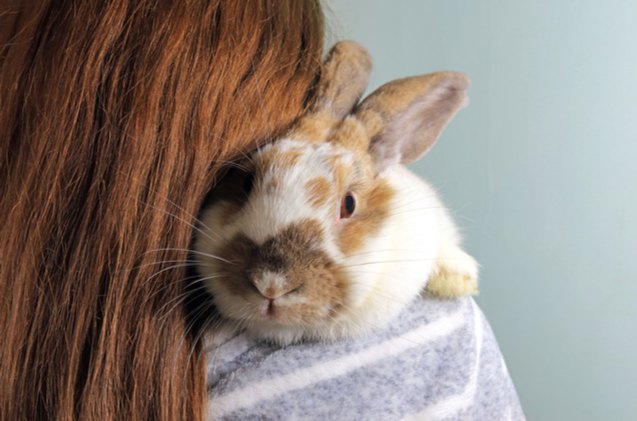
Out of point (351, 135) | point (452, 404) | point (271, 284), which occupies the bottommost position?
point (452, 404)

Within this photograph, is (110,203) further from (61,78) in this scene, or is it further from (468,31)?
(468,31)

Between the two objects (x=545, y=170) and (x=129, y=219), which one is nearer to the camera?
(x=129, y=219)

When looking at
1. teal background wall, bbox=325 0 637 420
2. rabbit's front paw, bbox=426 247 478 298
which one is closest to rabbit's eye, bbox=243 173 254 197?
rabbit's front paw, bbox=426 247 478 298

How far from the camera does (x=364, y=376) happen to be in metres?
0.68

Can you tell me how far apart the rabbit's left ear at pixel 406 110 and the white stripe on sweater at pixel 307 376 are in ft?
0.69

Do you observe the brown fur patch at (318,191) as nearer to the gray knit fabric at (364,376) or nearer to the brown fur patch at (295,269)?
the brown fur patch at (295,269)

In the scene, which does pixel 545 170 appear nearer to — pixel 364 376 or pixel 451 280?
pixel 451 280

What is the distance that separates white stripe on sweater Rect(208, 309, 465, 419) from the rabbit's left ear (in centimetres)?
21

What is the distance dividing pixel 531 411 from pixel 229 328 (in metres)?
1.06

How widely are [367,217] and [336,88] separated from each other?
16cm

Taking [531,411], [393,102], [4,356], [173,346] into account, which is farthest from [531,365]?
[4,356]

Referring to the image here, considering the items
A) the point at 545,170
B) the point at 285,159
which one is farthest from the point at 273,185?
the point at 545,170

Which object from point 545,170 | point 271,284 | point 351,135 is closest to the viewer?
point 271,284

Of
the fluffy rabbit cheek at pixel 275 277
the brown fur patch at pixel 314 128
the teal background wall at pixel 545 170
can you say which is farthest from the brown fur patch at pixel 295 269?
the teal background wall at pixel 545 170
